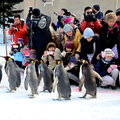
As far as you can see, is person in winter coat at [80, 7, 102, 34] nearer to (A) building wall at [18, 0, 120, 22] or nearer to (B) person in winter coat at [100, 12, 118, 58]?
(B) person in winter coat at [100, 12, 118, 58]

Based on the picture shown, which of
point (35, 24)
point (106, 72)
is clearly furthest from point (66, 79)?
point (35, 24)

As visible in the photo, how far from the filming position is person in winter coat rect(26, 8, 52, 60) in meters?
5.91

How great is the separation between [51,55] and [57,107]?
1.79 m

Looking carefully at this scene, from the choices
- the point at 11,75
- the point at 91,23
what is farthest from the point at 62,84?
the point at 91,23

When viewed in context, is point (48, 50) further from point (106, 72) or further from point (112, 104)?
point (112, 104)

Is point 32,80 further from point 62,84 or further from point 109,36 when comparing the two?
point 109,36

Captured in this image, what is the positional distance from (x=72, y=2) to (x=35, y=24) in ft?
30.4

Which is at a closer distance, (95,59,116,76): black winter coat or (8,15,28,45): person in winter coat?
(95,59,116,76): black winter coat

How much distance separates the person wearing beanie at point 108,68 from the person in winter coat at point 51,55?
0.72m

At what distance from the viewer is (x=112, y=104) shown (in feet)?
13.4

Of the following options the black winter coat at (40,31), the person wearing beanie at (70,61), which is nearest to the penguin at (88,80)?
the person wearing beanie at (70,61)

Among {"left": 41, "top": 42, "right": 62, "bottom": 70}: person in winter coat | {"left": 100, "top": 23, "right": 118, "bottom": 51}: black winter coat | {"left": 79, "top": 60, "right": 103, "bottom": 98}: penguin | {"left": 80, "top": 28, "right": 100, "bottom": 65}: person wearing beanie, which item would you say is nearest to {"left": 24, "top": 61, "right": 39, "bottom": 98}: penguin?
{"left": 79, "top": 60, "right": 103, "bottom": 98}: penguin

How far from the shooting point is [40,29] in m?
5.98

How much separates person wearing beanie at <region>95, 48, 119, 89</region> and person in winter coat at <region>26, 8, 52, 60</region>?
4.22ft
